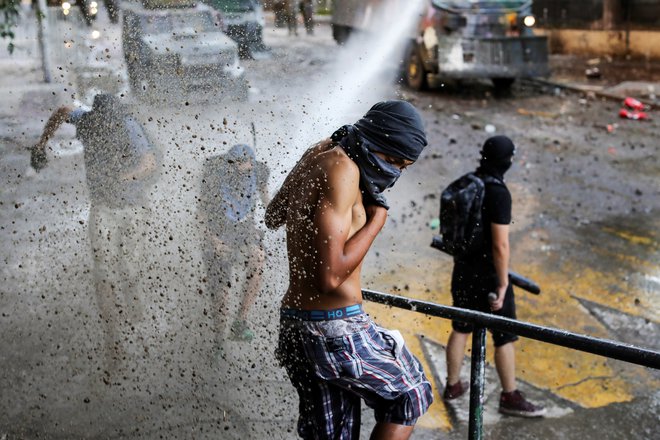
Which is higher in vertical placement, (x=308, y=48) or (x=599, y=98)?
Result: (x=308, y=48)

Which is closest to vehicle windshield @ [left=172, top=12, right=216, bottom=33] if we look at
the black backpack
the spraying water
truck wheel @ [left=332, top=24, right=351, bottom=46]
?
the black backpack

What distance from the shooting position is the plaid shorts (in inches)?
102

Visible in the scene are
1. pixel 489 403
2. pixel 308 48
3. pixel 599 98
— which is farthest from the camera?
pixel 599 98

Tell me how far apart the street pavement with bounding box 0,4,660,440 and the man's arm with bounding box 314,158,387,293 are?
1.43 metres

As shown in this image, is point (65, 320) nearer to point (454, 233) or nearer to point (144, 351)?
point (144, 351)

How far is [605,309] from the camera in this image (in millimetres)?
5418

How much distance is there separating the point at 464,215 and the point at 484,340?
139 centimetres

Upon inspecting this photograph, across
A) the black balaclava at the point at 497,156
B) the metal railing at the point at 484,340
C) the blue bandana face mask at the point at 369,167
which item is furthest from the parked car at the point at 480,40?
the blue bandana face mask at the point at 369,167

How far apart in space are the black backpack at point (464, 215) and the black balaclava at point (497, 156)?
0.05 metres

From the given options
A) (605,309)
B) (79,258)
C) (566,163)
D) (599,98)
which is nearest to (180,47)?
(79,258)

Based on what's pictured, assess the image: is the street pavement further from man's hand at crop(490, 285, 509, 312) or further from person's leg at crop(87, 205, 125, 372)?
man's hand at crop(490, 285, 509, 312)

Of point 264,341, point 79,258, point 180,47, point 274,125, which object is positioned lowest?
point 264,341

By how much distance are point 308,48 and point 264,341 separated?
3669mm

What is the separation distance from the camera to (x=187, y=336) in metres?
4.30
